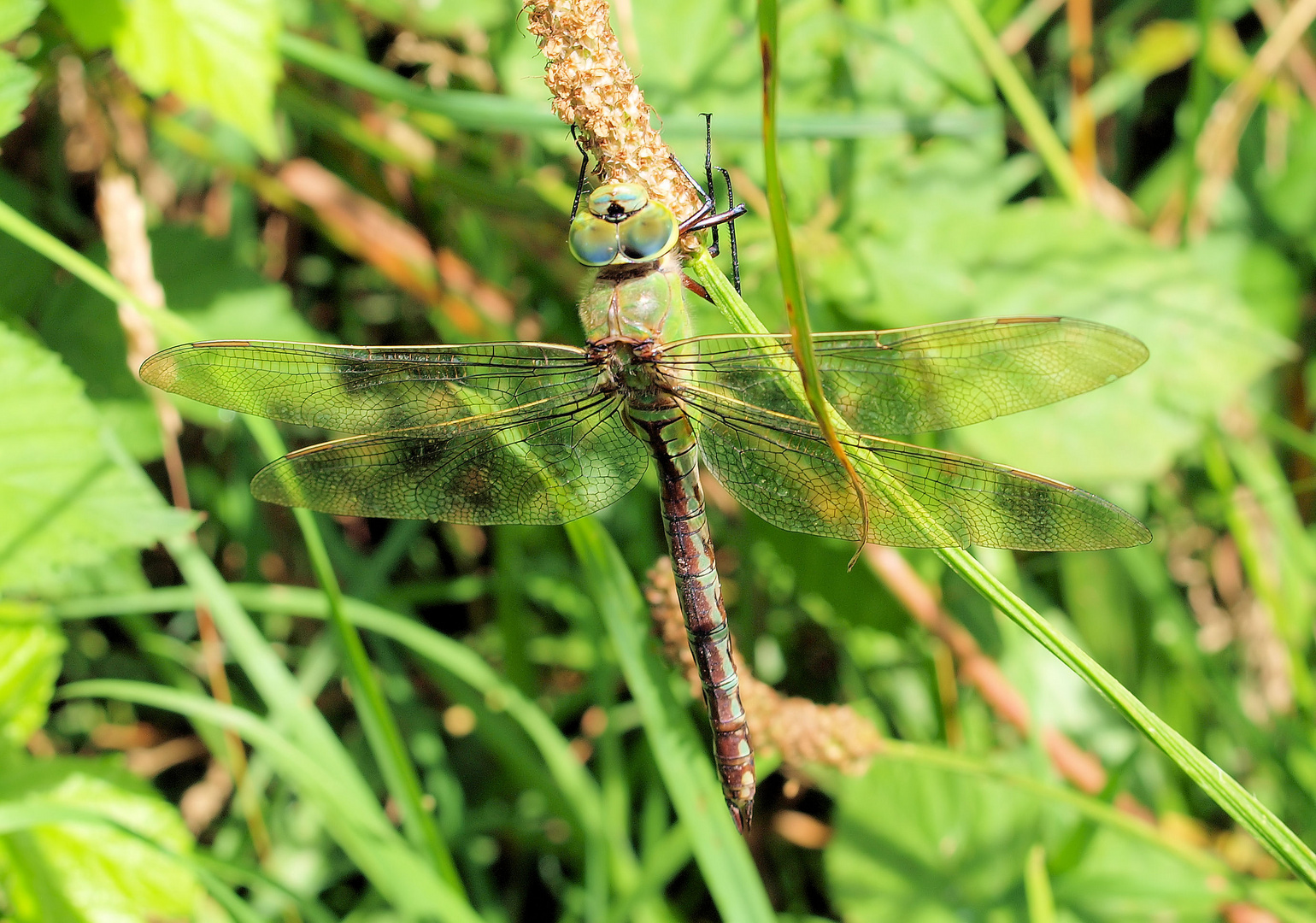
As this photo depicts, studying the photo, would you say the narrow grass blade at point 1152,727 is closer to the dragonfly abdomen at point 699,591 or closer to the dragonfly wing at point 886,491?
the dragonfly wing at point 886,491

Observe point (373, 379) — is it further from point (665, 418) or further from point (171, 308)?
point (171, 308)

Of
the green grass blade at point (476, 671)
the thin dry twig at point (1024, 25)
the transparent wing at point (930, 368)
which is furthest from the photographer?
the thin dry twig at point (1024, 25)

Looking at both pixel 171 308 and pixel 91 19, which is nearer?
pixel 91 19

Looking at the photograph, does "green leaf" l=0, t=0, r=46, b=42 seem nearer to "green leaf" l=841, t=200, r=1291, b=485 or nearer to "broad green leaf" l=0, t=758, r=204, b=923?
"broad green leaf" l=0, t=758, r=204, b=923

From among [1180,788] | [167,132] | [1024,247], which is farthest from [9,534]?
[1180,788]

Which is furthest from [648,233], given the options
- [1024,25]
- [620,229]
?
[1024,25]

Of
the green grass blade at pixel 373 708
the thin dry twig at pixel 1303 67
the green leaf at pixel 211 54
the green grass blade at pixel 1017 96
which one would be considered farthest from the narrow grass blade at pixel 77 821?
the thin dry twig at pixel 1303 67
